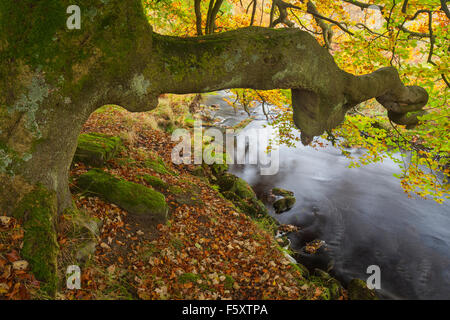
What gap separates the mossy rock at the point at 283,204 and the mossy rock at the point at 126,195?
235 inches

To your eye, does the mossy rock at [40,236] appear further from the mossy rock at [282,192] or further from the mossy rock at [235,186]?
the mossy rock at [282,192]

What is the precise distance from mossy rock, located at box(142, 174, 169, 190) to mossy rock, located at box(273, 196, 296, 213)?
5.20 meters

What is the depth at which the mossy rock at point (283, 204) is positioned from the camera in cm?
1008

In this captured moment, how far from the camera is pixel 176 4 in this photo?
962 cm

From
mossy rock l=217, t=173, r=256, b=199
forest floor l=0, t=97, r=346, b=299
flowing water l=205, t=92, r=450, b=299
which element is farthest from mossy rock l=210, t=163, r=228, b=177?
forest floor l=0, t=97, r=346, b=299

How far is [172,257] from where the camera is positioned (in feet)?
15.0

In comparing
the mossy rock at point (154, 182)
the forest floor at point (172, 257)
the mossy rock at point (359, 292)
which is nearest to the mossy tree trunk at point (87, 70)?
the forest floor at point (172, 257)

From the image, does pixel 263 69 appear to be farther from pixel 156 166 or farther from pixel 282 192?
pixel 282 192

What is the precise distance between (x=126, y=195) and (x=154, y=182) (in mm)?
1441

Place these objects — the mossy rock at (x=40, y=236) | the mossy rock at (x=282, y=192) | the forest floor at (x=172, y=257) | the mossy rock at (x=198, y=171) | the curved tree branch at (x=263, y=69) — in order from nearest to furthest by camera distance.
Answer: the mossy rock at (x=40, y=236)
the curved tree branch at (x=263, y=69)
the forest floor at (x=172, y=257)
the mossy rock at (x=198, y=171)
the mossy rock at (x=282, y=192)

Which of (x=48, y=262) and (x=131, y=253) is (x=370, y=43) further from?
(x=48, y=262)

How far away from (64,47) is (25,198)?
5.92 feet

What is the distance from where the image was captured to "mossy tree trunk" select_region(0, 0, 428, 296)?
8.86ft

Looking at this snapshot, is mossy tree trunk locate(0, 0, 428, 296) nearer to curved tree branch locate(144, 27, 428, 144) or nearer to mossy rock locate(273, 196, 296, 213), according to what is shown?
curved tree branch locate(144, 27, 428, 144)
